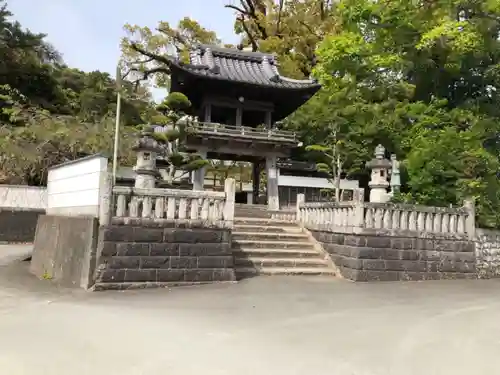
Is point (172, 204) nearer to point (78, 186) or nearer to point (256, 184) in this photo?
point (78, 186)

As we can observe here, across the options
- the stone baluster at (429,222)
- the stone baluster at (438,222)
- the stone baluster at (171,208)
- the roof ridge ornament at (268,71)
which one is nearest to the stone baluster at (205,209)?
the stone baluster at (171,208)

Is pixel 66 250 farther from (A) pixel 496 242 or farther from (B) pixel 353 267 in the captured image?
(A) pixel 496 242

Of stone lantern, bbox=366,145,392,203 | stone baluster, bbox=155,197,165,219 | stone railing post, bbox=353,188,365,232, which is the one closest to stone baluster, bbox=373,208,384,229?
stone railing post, bbox=353,188,365,232

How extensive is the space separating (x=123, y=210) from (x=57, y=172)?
3.38 m

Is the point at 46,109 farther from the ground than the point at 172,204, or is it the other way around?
the point at 46,109

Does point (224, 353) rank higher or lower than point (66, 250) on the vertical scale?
lower

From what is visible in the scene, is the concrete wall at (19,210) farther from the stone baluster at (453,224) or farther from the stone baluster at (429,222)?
the stone baluster at (453,224)

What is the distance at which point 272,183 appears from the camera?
1917 centimetres

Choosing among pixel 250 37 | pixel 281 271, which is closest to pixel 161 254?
pixel 281 271

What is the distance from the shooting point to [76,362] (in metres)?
3.86

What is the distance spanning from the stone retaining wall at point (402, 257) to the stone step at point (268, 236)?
1386 mm

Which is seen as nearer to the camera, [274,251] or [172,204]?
[172,204]

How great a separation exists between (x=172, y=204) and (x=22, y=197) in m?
10.7

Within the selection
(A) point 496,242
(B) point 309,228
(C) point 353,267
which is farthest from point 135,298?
(A) point 496,242
